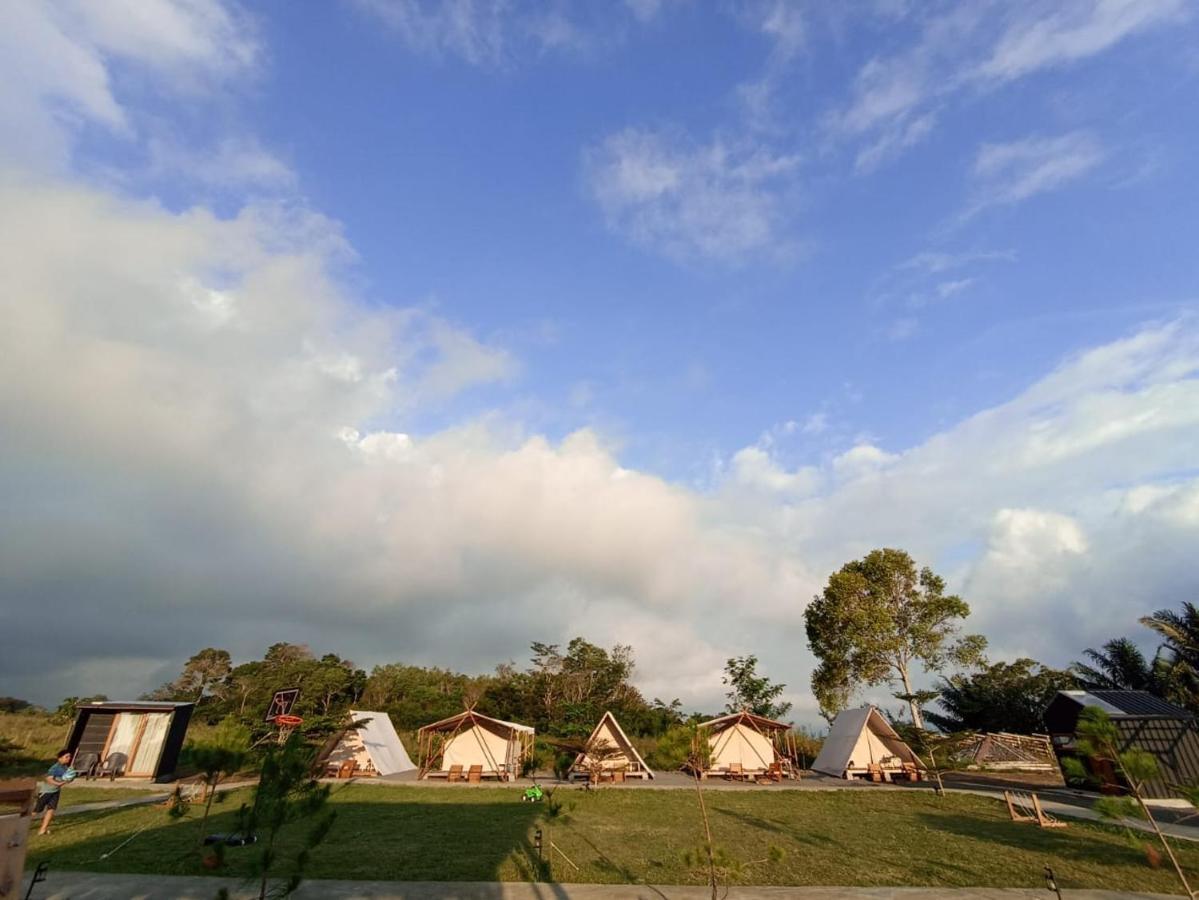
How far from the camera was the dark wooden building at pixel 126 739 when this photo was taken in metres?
28.1

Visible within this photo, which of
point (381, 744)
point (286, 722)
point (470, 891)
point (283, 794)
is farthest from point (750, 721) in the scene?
point (283, 794)

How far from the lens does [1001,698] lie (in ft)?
137

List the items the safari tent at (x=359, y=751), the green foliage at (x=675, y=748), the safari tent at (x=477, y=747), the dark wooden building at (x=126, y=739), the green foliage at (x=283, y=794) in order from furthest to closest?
the safari tent at (x=477, y=747), the safari tent at (x=359, y=751), the dark wooden building at (x=126, y=739), the green foliage at (x=675, y=748), the green foliage at (x=283, y=794)

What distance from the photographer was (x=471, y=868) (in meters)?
12.2

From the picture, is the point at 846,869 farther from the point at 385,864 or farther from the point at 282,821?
the point at 282,821

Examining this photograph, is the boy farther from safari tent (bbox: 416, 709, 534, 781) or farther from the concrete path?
safari tent (bbox: 416, 709, 534, 781)

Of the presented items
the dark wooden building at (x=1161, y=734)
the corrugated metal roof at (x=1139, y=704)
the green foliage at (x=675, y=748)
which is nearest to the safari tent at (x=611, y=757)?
the green foliage at (x=675, y=748)

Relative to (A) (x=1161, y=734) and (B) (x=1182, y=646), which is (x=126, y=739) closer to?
(A) (x=1161, y=734)

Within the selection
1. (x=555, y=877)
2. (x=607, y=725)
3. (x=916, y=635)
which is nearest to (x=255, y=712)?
(x=607, y=725)

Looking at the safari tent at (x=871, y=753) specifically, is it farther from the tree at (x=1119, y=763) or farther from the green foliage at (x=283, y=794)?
the green foliage at (x=283, y=794)

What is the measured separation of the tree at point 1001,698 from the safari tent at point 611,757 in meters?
25.6

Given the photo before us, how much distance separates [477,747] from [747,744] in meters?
15.3

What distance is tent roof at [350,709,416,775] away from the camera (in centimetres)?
3158

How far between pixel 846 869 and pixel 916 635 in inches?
1076
